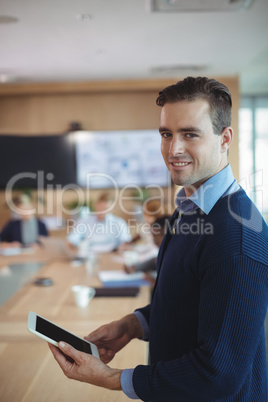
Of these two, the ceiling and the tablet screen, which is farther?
the ceiling

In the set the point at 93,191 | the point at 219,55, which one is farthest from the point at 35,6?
the point at 93,191

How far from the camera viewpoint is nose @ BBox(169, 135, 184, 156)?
3.06 ft

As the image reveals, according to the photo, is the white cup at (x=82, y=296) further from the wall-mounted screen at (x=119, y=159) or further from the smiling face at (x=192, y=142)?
the wall-mounted screen at (x=119, y=159)

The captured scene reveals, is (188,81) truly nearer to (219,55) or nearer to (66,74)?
(219,55)

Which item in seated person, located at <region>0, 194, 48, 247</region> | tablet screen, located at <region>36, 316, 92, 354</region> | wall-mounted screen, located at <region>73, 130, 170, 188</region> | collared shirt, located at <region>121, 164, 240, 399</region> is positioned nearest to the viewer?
collared shirt, located at <region>121, 164, 240, 399</region>

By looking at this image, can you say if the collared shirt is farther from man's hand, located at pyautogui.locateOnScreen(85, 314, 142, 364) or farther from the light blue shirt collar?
man's hand, located at pyautogui.locateOnScreen(85, 314, 142, 364)

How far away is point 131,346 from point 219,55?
3429mm

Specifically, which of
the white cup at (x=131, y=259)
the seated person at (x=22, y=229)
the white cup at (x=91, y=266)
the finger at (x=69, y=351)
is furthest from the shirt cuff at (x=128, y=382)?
the seated person at (x=22, y=229)

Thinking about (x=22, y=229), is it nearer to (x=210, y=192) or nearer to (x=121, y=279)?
(x=121, y=279)

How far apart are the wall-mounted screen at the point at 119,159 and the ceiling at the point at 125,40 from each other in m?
0.97

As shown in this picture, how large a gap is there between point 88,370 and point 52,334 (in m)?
0.14

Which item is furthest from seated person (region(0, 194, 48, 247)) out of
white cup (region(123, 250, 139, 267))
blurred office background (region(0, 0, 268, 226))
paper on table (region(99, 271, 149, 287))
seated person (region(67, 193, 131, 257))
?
paper on table (region(99, 271, 149, 287))

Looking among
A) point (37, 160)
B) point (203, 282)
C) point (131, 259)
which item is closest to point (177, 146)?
point (203, 282)

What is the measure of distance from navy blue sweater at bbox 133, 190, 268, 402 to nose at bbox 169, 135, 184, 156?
15cm
